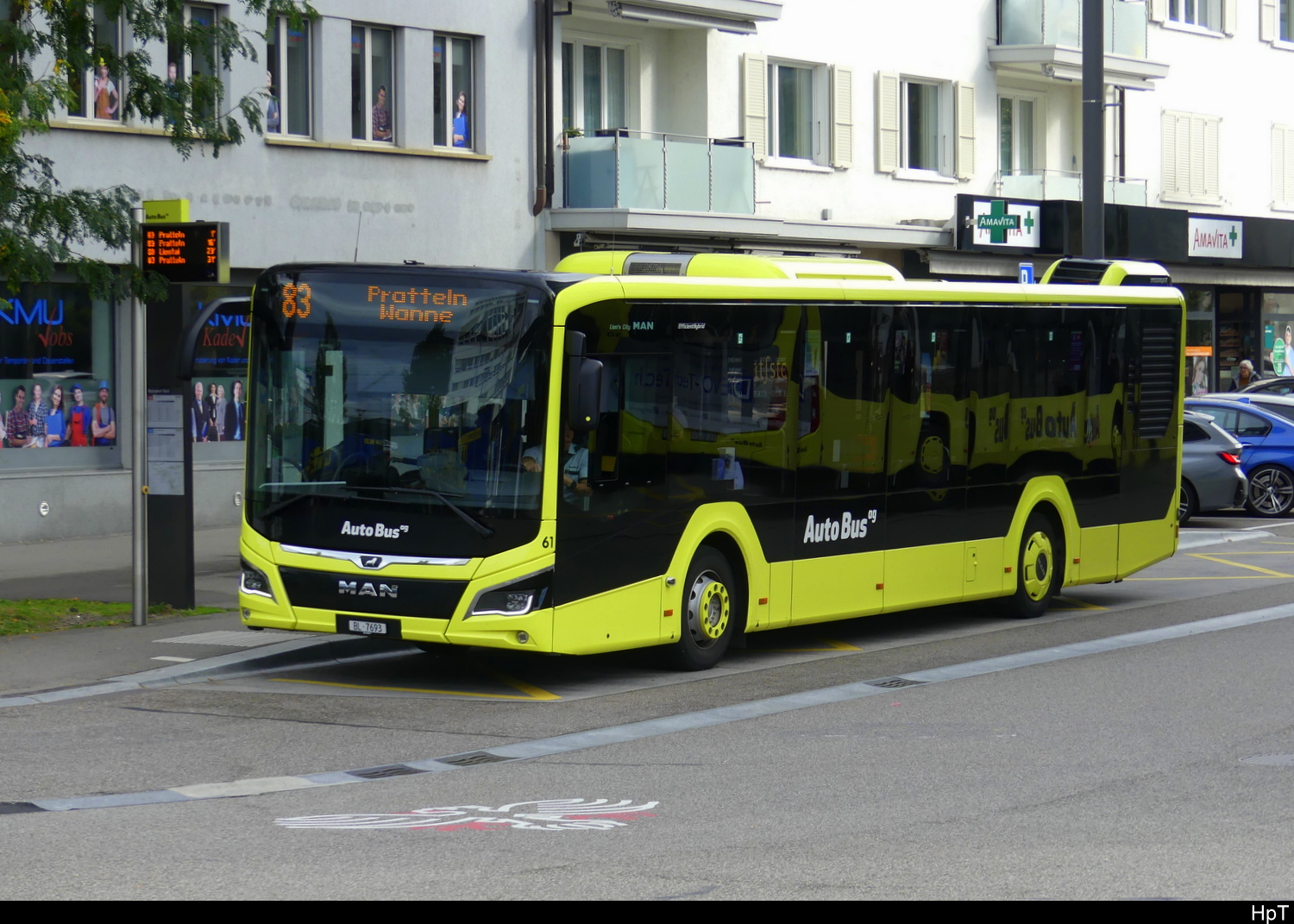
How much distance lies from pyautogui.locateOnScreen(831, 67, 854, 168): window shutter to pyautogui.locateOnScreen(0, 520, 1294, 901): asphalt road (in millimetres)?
17445

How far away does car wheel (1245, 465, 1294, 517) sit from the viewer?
24875 millimetres

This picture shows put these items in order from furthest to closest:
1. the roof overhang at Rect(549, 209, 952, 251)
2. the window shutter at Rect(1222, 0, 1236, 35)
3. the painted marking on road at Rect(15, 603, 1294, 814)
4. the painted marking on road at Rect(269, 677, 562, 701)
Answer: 1. the window shutter at Rect(1222, 0, 1236, 35)
2. the roof overhang at Rect(549, 209, 952, 251)
3. the painted marking on road at Rect(269, 677, 562, 701)
4. the painted marking on road at Rect(15, 603, 1294, 814)

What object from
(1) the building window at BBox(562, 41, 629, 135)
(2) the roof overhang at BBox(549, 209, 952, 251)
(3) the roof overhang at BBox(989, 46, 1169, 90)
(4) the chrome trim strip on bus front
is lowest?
(4) the chrome trim strip on bus front

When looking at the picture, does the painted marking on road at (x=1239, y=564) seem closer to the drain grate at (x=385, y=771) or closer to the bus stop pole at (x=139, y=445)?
the bus stop pole at (x=139, y=445)

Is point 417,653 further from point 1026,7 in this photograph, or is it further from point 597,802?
point 1026,7

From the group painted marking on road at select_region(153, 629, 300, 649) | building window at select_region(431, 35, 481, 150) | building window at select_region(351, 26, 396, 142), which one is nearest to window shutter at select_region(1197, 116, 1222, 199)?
building window at select_region(431, 35, 481, 150)

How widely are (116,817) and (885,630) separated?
8018mm

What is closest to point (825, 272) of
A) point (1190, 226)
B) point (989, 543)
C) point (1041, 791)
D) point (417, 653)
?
point (989, 543)

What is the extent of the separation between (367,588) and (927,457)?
474 cm

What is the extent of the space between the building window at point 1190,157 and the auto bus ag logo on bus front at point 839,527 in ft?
87.7

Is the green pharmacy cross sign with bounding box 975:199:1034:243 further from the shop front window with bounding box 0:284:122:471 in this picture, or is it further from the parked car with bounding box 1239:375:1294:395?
the shop front window with bounding box 0:284:122:471

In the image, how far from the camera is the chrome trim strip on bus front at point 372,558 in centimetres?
1121

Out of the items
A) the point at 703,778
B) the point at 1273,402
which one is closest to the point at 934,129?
the point at 1273,402

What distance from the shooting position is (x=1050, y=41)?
3353cm
